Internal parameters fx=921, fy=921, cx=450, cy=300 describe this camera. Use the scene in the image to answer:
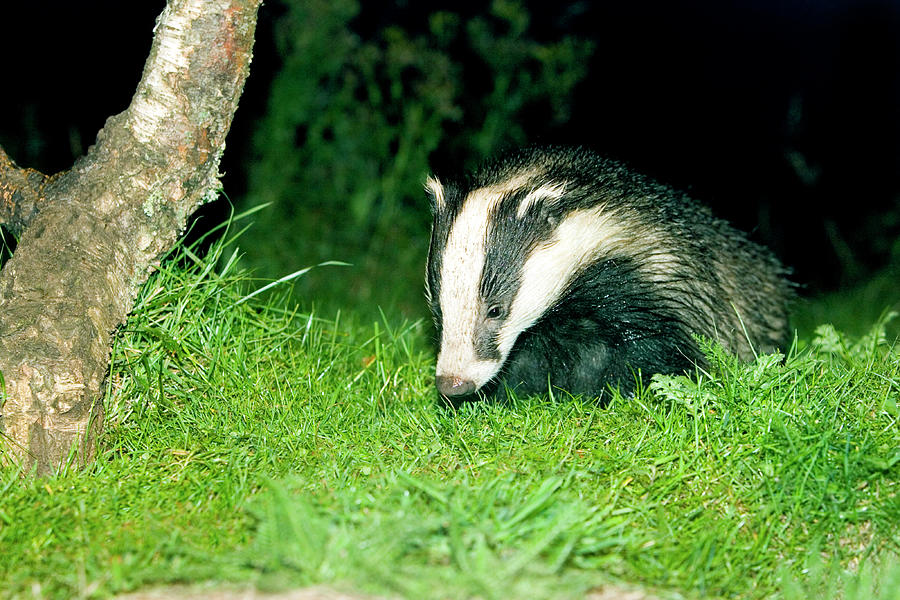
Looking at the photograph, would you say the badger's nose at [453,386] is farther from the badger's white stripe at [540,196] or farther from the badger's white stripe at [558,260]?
the badger's white stripe at [540,196]

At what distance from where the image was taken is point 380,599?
2668 mm

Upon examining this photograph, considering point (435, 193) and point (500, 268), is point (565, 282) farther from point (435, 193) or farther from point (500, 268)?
point (435, 193)

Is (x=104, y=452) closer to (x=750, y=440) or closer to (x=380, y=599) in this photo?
(x=380, y=599)

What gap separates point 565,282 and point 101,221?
213 cm

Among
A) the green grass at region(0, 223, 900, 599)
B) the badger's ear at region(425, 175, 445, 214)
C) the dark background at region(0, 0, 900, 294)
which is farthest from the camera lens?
the dark background at region(0, 0, 900, 294)

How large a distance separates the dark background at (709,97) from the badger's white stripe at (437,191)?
3.90 metres

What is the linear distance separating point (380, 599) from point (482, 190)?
2.39 metres

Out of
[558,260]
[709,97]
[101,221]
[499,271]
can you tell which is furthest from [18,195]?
[709,97]

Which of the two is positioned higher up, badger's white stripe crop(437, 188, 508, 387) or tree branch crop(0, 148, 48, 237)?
tree branch crop(0, 148, 48, 237)

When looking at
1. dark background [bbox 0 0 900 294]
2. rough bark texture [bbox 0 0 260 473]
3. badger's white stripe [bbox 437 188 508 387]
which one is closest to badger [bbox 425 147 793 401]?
badger's white stripe [bbox 437 188 508 387]

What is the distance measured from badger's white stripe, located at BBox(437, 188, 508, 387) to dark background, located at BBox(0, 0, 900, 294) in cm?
435

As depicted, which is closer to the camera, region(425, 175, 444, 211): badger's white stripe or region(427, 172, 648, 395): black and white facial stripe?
region(427, 172, 648, 395): black and white facial stripe

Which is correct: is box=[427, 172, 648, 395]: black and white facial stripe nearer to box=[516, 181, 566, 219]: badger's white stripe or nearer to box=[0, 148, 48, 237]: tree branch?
box=[516, 181, 566, 219]: badger's white stripe

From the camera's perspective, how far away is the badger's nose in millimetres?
4102
